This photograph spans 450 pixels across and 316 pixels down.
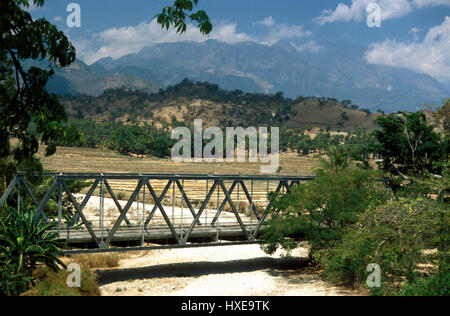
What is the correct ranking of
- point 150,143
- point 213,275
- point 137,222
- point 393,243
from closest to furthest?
point 393,243
point 137,222
point 213,275
point 150,143

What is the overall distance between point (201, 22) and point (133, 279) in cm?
1787

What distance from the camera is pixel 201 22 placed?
9.77 meters

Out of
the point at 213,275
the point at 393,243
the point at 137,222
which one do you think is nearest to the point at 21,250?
the point at 137,222

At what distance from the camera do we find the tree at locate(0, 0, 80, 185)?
31.4 feet

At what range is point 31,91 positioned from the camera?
398 inches

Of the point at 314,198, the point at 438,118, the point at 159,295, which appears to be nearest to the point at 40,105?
the point at 159,295

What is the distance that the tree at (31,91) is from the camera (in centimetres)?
958

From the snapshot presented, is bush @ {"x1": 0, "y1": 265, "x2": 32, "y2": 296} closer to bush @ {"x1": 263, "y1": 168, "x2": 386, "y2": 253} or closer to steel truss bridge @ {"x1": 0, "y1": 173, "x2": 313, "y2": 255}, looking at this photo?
steel truss bridge @ {"x1": 0, "y1": 173, "x2": 313, "y2": 255}

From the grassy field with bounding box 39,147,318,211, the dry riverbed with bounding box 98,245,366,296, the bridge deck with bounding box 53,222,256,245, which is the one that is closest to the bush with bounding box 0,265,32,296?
the bridge deck with bounding box 53,222,256,245

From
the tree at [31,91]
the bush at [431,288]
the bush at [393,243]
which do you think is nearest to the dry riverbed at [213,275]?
the bush at [393,243]

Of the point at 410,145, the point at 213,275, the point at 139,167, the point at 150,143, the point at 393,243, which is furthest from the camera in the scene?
the point at 150,143

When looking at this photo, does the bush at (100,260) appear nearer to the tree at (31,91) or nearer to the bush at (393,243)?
the bush at (393,243)

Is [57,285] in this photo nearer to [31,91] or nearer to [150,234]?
[150,234]
